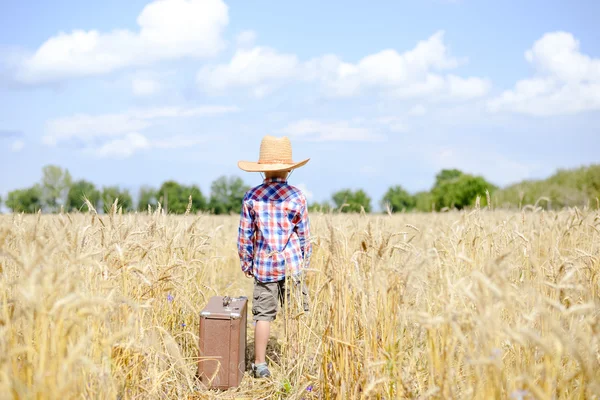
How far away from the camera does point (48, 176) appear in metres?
35.2

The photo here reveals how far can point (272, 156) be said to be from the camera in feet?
13.4

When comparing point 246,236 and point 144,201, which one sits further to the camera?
point 144,201

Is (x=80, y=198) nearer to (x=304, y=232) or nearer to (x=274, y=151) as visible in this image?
(x=274, y=151)

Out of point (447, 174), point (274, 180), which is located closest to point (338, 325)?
point (274, 180)

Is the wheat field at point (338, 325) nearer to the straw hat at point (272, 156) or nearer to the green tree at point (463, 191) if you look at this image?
the straw hat at point (272, 156)

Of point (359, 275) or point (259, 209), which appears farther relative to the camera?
point (259, 209)

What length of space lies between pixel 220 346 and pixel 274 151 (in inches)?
63.1

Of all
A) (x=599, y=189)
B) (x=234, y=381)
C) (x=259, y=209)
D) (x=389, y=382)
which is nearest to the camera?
(x=389, y=382)

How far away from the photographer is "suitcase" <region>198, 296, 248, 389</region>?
3.60 m

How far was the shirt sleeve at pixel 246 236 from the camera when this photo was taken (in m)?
3.98

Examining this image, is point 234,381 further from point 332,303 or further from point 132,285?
point 332,303

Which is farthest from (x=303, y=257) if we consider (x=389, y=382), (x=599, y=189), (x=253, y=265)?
(x=599, y=189)

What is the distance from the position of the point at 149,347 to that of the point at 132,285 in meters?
0.47

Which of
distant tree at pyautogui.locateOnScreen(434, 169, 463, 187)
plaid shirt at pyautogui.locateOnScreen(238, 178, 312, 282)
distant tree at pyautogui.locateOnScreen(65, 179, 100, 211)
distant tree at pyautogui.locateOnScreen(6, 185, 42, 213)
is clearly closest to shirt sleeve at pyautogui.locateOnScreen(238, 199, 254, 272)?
plaid shirt at pyautogui.locateOnScreen(238, 178, 312, 282)
